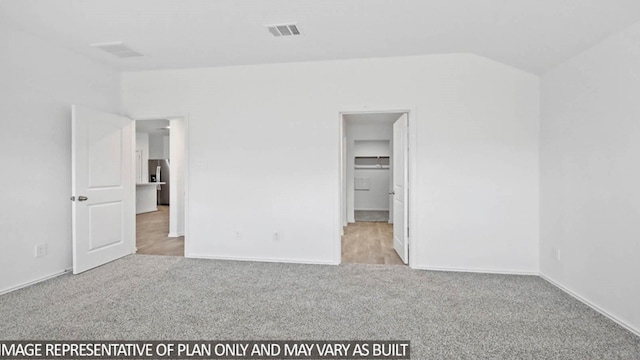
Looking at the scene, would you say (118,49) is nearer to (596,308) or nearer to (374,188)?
(596,308)

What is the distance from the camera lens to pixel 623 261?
238cm

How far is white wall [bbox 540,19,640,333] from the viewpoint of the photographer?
2.31 metres

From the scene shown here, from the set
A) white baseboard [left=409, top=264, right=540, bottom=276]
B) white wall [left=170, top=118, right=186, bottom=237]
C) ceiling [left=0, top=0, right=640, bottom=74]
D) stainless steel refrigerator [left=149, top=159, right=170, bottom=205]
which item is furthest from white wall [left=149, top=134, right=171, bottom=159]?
white baseboard [left=409, top=264, right=540, bottom=276]

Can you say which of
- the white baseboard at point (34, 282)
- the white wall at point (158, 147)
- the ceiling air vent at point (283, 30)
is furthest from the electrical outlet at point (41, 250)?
the white wall at point (158, 147)

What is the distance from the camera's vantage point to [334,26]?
9.71 ft

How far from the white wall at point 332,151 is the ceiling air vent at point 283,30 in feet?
2.75

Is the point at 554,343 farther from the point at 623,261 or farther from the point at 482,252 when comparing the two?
the point at 482,252

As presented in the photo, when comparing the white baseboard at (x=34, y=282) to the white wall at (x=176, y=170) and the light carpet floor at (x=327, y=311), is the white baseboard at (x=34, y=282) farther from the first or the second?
the white wall at (x=176, y=170)

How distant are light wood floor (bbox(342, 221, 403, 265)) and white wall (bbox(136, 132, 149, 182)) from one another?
22.9 feet

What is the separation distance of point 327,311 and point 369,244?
2698 mm

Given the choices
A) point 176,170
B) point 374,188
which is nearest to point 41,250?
point 176,170

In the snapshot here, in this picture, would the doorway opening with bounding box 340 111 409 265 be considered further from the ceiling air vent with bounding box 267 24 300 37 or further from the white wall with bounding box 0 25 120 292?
the white wall with bounding box 0 25 120 292

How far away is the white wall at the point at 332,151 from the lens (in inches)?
140

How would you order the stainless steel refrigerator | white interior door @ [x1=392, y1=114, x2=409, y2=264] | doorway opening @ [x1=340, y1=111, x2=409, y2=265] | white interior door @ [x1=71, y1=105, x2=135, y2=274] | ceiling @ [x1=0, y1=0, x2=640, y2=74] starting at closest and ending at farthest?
1. ceiling @ [x1=0, y1=0, x2=640, y2=74]
2. white interior door @ [x1=71, y1=105, x2=135, y2=274]
3. white interior door @ [x1=392, y1=114, x2=409, y2=264]
4. doorway opening @ [x1=340, y1=111, x2=409, y2=265]
5. the stainless steel refrigerator
